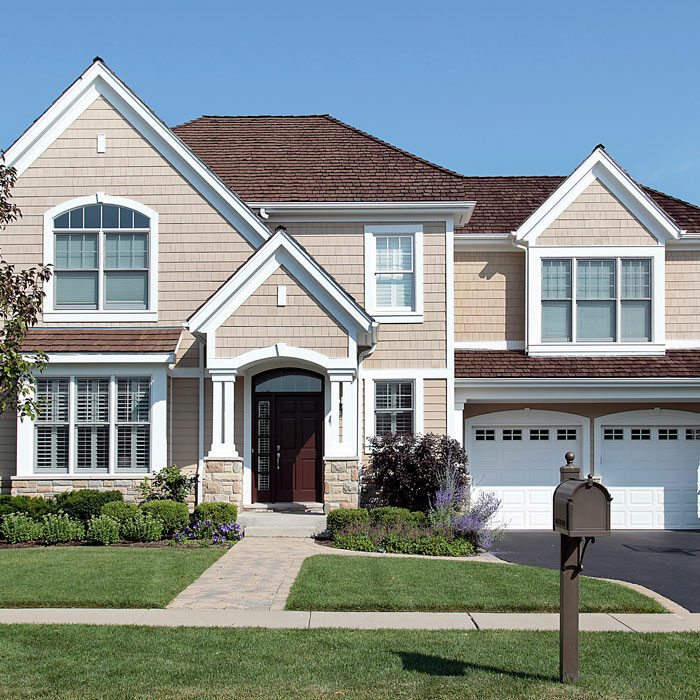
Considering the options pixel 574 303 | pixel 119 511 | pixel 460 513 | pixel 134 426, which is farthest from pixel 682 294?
pixel 119 511

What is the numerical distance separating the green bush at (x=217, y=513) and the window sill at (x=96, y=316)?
4396 mm

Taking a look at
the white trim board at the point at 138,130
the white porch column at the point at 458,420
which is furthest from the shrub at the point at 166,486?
the white porch column at the point at 458,420

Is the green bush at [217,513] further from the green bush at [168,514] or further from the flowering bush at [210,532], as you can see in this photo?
the green bush at [168,514]

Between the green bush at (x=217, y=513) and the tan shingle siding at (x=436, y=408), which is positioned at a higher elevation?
the tan shingle siding at (x=436, y=408)

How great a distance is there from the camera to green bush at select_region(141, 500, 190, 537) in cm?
1474

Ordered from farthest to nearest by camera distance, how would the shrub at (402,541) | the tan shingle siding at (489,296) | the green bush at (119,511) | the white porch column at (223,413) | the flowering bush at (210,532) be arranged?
the tan shingle siding at (489,296)
the white porch column at (223,413)
the green bush at (119,511)
the flowering bush at (210,532)
the shrub at (402,541)

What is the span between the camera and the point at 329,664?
7203 mm

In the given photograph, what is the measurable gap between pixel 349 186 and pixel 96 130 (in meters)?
5.41

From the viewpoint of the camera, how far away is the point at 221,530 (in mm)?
14523

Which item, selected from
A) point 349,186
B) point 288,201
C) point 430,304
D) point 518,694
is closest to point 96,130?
point 288,201

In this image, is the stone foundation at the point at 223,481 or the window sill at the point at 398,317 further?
the window sill at the point at 398,317

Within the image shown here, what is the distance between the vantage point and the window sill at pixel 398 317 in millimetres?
17578

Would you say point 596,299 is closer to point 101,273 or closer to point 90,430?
point 101,273

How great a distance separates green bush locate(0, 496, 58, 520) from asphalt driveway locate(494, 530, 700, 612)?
7.99 m
